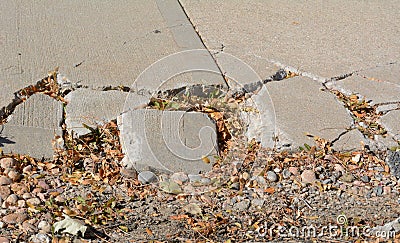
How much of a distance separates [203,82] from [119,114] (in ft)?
1.57

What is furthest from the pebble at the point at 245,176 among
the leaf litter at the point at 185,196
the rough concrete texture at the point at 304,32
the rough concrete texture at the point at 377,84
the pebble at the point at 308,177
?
the rough concrete texture at the point at 377,84

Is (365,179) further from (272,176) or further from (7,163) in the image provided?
(7,163)

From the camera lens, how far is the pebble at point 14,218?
2.10m

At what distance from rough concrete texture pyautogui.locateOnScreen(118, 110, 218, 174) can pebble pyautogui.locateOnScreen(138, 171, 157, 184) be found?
2cm

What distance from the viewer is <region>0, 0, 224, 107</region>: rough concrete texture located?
2.83 metres

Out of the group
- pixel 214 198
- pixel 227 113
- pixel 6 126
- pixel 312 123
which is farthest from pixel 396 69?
pixel 6 126

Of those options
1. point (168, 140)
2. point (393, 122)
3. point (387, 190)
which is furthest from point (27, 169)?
point (393, 122)

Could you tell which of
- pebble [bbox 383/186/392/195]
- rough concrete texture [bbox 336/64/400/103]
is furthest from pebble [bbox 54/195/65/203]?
rough concrete texture [bbox 336/64/400/103]

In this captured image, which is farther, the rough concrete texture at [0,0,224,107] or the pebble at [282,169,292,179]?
the rough concrete texture at [0,0,224,107]

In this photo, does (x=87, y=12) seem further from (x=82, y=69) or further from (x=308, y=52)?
(x=308, y=52)

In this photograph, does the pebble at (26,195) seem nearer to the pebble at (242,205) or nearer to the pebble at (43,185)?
the pebble at (43,185)

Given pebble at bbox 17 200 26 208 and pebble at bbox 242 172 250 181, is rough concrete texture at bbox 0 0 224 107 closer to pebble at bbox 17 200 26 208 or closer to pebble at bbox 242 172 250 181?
pebble at bbox 17 200 26 208

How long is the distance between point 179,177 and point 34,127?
26.9 inches

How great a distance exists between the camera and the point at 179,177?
95.0 inches
